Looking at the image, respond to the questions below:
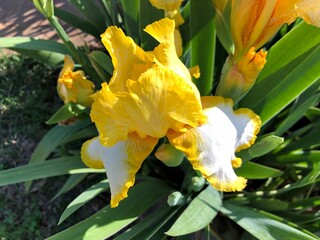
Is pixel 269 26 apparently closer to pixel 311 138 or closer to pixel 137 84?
pixel 137 84

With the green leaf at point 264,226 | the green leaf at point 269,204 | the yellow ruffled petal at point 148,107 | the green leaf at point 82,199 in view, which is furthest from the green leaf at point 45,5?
the green leaf at point 269,204

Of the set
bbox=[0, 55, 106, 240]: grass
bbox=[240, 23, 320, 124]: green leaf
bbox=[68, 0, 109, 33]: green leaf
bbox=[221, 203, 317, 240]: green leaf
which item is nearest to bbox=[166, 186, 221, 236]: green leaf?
bbox=[221, 203, 317, 240]: green leaf

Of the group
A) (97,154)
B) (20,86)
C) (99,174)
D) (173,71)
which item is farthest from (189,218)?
(20,86)

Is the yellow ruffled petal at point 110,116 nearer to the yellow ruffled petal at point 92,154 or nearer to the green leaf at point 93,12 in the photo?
the yellow ruffled petal at point 92,154

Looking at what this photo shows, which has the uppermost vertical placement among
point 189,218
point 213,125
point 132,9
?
point 132,9

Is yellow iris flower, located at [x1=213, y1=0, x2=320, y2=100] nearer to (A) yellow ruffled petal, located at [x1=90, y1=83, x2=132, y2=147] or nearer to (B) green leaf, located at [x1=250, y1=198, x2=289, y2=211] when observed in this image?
(A) yellow ruffled petal, located at [x1=90, y1=83, x2=132, y2=147]
